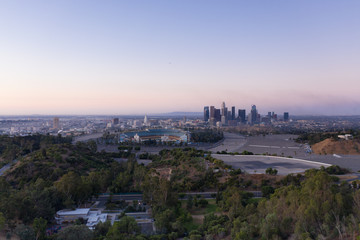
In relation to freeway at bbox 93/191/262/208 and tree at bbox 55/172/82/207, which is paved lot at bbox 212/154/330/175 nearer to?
freeway at bbox 93/191/262/208

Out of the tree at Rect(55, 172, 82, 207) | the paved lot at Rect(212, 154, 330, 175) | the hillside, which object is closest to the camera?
the tree at Rect(55, 172, 82, 207)

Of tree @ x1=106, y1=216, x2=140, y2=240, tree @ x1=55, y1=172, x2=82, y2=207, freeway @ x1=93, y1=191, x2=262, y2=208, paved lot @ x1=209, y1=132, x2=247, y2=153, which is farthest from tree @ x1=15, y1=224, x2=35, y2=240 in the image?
paved lot @ x1=209, y1=132, x2=247, y2=153

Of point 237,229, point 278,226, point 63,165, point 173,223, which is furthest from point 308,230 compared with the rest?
point 63,165

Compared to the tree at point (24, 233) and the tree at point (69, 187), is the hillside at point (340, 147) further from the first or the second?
the tree at point (24, 233)

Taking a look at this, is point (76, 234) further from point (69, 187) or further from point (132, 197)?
point (132, 197)

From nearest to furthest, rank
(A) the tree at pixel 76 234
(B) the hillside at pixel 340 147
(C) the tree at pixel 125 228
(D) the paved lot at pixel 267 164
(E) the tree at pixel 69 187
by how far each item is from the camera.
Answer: (A) the tree at pixel 76 234 → (C) the tree at pixel 125 228 → (E) the tree at pixel 69 187 → (D) the paved lot at pixel 267 164 → (B) the hillside at pixel 340 147

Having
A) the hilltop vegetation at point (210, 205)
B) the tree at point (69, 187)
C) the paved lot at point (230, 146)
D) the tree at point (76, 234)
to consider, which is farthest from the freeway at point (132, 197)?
the paved lot at point (230, 146)

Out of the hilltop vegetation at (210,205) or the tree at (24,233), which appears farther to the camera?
the tree at (24,233)

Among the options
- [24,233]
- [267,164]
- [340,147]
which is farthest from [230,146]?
[24,233]
